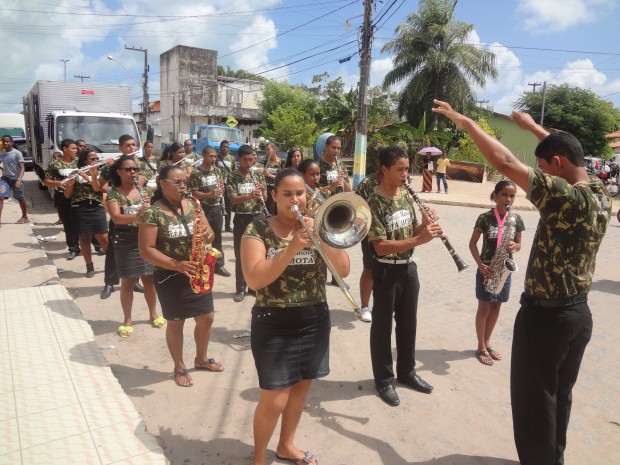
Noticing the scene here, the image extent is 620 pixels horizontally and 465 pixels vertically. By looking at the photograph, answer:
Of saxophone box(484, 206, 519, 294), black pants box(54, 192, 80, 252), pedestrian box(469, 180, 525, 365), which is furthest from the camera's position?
black pants box(54, 192, 80, 252)

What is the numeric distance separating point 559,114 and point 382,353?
147 feet

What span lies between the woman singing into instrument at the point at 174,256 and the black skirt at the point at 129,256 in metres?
1.19

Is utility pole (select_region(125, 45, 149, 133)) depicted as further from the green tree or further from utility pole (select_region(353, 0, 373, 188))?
the green tree

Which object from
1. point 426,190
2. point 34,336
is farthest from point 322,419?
point 426,190

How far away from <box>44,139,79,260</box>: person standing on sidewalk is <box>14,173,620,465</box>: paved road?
2.41m

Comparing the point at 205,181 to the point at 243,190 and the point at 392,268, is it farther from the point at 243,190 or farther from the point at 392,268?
the point at 392,268

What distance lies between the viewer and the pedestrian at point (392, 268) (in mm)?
3658

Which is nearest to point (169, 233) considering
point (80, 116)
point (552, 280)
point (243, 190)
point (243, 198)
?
point (243, 198)

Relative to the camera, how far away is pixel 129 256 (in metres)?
5.13

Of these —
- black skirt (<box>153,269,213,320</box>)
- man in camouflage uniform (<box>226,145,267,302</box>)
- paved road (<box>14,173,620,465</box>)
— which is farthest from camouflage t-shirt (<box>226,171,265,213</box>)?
black skirt (<box>153,269,213,320</box>)

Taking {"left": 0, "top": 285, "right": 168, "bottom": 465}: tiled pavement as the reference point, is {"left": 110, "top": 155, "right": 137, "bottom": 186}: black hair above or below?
above

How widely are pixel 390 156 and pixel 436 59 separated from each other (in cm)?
2721

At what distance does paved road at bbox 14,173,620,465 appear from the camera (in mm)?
3271

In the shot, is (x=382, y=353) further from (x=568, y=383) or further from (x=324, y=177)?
(x=324, y=177)
